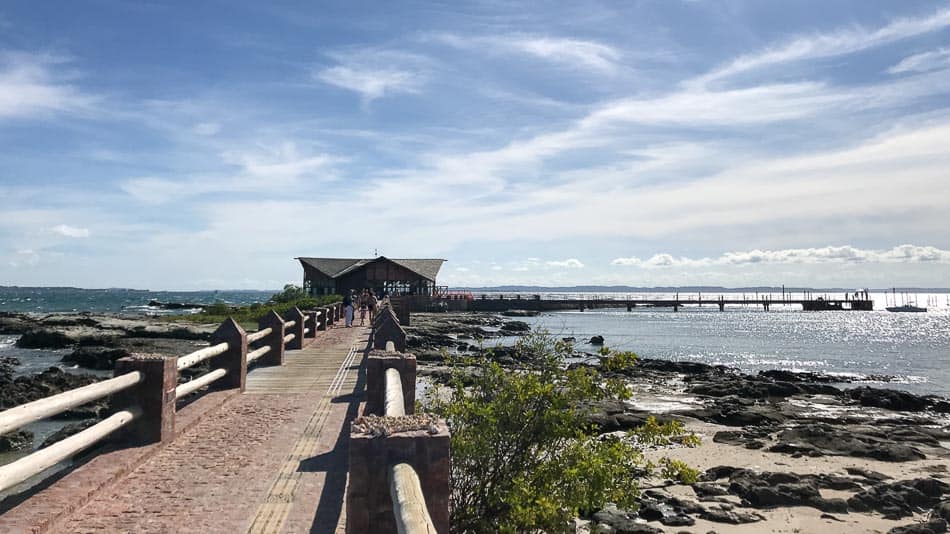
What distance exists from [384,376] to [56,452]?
9.19ft

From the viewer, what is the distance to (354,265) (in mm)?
66562

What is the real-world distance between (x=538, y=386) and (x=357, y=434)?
7.01 feet

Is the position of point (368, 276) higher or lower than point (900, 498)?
higher

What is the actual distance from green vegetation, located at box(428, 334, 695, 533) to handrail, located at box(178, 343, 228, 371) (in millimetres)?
4039

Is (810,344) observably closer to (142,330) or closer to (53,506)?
(142,330)

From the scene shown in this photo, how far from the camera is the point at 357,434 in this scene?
380cm

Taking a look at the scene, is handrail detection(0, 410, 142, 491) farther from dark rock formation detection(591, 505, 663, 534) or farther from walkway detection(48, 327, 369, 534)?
dark rock formation detection(591, 505, 663, 534)

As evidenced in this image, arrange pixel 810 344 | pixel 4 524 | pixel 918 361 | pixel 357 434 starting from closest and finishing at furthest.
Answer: pixel 357 434, pixel 4 524, pixel 918 361, pixel 810 344

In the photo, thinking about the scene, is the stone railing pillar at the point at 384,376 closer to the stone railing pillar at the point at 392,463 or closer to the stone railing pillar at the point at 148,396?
the stone railing pillar at the point at 148,396

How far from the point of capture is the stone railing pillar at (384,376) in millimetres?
6754

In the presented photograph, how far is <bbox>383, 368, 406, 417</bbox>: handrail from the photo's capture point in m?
4.60

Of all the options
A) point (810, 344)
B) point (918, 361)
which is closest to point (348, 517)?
point (918, 361)

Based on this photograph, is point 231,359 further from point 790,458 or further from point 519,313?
point 519,313

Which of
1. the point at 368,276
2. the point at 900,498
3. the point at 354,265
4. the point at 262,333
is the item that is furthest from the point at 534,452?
the point at 354,265
